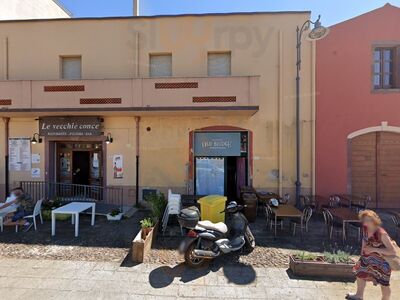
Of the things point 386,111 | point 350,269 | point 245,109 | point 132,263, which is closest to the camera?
point 350,269

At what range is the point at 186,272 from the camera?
14.8 ft

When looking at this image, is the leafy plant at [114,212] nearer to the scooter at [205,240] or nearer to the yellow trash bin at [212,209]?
the yellow trash bin at [212,209]

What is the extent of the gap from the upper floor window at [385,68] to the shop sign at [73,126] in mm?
9949

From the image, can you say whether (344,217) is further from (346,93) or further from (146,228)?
(346,93)

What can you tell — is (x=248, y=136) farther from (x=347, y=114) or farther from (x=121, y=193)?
(x=121, y=193)

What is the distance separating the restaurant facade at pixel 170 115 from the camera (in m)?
9.11

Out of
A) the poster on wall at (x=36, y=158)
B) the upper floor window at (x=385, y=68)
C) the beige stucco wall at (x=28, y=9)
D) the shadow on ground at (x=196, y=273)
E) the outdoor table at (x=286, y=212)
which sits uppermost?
the beige stucco wall at (x=28, y=9)

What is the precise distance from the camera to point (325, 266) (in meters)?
4.33

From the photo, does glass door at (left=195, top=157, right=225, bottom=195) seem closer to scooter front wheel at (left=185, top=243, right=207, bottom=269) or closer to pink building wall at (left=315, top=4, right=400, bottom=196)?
pink building wall at (left=315, top=4, right=400, bottom=196)

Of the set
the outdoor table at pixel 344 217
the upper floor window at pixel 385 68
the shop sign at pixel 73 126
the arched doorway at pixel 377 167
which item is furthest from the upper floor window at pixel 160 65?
the upper floor window at pixel 385 68

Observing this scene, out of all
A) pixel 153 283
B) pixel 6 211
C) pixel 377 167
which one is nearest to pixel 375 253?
pixel 153 283

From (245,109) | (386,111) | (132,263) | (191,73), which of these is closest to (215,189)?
(245,109)

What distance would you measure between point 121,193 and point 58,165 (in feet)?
9.28

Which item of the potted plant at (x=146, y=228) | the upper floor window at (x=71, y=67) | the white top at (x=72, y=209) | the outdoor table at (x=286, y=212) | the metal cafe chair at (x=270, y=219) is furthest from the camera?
the upper floor window at (x=71, y=67)
